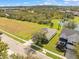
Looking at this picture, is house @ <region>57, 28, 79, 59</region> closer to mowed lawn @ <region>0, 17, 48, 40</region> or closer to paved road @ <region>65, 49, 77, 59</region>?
paved road @ <region>65, 49, 77, 59</region>

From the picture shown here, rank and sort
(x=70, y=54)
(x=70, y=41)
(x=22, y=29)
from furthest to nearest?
(x=22, y=29)
(x=70, y=41)
(x=70, y=54)

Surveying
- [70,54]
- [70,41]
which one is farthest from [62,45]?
[70,54]

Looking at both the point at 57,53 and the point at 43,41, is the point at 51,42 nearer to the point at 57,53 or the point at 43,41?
the point at 43,41

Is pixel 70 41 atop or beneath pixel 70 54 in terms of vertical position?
atop

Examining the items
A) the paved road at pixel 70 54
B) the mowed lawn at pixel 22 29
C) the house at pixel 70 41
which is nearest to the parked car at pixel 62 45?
the house at pixel 70 41

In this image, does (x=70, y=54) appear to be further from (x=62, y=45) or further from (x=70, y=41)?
(x=70, y=41)

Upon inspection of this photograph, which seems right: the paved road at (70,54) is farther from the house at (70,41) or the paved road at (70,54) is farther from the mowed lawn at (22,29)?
the mowed lawn at (22,29)

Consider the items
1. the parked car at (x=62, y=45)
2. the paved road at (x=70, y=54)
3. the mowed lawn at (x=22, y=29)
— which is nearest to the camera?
the paved road at (x=70, y=54)

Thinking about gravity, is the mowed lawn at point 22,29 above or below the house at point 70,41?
below

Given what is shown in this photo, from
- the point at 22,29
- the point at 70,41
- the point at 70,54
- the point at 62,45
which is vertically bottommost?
the point at 22,29

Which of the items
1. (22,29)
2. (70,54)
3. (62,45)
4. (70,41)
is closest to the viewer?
(70,54)

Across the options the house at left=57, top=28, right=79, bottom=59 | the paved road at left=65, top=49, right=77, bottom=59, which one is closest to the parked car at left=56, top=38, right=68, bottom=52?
the house at left=57, top=28, right=79, bottom=59

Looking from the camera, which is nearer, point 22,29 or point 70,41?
point 70,41
